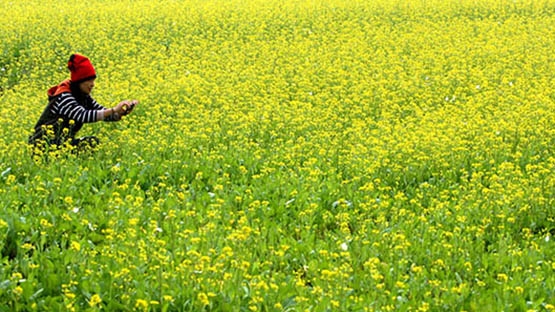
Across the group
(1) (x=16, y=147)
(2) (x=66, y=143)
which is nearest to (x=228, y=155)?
(2) (x=66, y=143)

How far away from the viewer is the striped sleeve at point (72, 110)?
7395 mm

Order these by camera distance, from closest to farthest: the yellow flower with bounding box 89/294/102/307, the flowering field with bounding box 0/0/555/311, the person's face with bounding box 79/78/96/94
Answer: the yellow flower with bounding box 89/294/102/307 < the flowering field with bounding box 0/0/555/311 < the person's face with bounding box 79/78/96/94

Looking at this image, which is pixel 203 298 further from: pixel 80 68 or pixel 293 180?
pixel 80 68

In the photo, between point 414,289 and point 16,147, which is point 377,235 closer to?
point 414,289

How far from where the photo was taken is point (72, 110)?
24.4 ft

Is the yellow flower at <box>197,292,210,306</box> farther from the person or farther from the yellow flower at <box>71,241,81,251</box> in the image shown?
the person

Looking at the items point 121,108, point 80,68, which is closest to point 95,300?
point 121,108

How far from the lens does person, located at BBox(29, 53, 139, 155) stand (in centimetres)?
739

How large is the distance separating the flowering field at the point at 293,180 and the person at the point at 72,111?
0.32 meters

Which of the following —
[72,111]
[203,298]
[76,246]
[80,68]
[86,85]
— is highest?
[80,68]

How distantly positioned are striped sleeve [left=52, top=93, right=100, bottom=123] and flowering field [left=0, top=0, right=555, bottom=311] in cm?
40

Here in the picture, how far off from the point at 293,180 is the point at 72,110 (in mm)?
2365

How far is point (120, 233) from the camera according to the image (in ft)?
17.3

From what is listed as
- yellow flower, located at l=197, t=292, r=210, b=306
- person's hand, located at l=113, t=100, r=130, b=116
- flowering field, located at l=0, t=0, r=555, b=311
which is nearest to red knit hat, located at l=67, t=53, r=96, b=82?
person's hand, located at l=113, t=100, r=130, b=116
